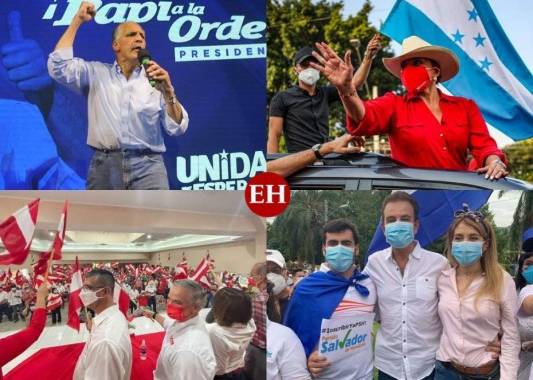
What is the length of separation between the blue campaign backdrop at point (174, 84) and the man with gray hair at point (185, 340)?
622 millimetres

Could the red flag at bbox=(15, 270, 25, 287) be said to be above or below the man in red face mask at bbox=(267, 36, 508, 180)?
below

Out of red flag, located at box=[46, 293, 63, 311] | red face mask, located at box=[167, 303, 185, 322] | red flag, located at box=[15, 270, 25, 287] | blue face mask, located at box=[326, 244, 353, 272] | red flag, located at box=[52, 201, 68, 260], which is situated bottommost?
red face mask, located at box=[167, 303, 185, 322]

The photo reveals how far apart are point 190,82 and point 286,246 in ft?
2.92

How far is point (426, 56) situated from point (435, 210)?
0.85 m

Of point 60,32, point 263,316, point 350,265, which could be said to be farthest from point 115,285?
point 60,32

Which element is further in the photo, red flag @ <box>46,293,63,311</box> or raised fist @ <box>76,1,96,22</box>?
raised fist @ <box>76,1,96,22</box>

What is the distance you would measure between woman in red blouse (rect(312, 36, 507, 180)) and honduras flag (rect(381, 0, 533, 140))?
0.54 ft

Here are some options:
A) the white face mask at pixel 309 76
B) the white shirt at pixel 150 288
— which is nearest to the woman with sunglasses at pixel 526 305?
the white shirt at pixel 150 288

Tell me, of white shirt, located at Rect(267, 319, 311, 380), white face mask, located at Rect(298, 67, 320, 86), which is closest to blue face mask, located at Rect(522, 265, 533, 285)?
white shirt, located at Rect(267, 319, 311, 380)

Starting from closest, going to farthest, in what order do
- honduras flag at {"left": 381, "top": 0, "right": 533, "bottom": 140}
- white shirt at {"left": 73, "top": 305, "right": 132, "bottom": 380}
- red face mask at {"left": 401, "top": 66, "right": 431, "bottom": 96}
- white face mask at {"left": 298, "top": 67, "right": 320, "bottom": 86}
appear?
1. white shirt at {"left": 73, "top": 305, "right": 132, "bottom": 380}
2. red face mask at {"left": 401, "top": 66, "right": 431, "bottom": 96}
3. honduras flag at {"left": 381, "top": 0, "right": 533, "bottom": 140}
4. white face mask at {"left": 298, "top": 67, "right": 320, "bottom": 86}

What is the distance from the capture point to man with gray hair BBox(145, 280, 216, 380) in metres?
2.64

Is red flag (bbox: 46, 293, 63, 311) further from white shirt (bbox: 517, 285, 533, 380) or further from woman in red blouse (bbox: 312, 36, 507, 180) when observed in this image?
white shirt (bbox: 517, 285, 533, 380)

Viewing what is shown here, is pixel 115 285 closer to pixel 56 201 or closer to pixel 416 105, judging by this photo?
pixel 56 201

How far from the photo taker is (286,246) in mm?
2658
